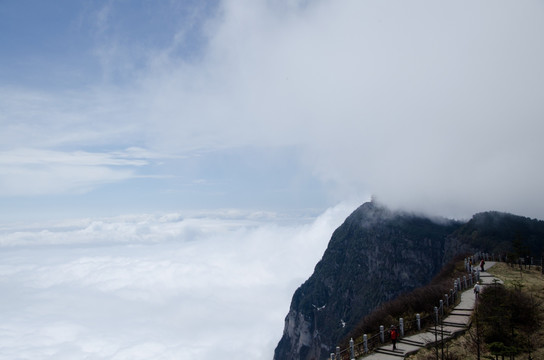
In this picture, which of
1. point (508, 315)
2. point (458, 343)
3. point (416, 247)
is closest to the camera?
point (508, 315)

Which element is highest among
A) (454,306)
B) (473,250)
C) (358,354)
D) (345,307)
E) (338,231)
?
(338,231)

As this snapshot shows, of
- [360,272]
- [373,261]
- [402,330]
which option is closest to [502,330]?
[402,330]

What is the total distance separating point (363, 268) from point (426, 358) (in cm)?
9606

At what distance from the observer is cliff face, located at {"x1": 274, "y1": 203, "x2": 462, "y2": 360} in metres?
95.1

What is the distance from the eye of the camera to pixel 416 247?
9638cm

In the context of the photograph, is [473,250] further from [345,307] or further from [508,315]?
[508,315]

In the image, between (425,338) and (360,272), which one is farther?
(360,272)

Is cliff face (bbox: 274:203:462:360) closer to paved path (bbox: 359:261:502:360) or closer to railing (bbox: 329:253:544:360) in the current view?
railing (bbox: 329:253:544:360)

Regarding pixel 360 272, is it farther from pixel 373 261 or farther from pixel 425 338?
pixel 425 338

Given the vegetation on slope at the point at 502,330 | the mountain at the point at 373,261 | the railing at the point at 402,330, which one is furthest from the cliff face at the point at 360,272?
the vegetation on slope at the point at 502,330

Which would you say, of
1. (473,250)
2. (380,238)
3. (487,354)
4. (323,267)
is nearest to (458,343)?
(487,354)

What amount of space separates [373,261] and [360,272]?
19.1ft

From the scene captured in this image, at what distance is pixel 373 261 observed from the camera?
107 metres

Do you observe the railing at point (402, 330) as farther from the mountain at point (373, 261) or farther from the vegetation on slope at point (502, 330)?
the mountain at point (373, 261)
